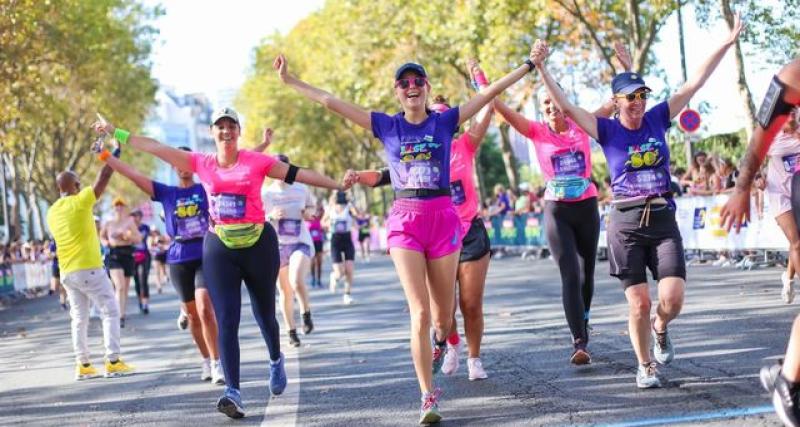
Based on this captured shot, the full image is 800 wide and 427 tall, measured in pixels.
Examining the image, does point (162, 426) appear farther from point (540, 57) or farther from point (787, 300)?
point (787, 300)

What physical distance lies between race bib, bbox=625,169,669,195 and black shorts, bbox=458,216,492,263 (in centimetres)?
147

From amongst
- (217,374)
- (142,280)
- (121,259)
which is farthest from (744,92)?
(217,374)

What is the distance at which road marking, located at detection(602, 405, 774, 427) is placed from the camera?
20.6 ft

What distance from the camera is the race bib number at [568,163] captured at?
8977 millimetres

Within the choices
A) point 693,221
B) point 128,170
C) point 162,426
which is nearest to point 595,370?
point 162,426

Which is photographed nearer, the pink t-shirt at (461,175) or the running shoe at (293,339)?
the pink t-shirt at (461,175)

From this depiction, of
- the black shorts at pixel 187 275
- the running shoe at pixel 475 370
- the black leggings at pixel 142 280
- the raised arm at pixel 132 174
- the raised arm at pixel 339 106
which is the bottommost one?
the running shoe at pixel 475 370

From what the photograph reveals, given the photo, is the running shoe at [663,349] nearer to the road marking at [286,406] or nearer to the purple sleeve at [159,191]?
the road marking at [286,406]

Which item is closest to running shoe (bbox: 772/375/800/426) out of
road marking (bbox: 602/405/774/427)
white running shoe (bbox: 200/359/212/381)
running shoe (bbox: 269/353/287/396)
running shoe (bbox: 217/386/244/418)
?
road marking (bbox: 602/405/774/427)

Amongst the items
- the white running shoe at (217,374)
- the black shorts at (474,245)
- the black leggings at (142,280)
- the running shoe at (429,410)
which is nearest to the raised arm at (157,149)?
the black shorts at (474,245)

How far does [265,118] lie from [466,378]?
193 feet

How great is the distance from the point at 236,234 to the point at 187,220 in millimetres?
2023

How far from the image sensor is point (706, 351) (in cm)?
904

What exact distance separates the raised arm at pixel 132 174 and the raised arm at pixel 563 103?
3232mm
